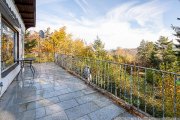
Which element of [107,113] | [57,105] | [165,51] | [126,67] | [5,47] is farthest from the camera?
[165,51]

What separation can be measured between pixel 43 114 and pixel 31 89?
5.28 feet

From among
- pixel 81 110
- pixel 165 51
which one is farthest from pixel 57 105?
pixel 165 51

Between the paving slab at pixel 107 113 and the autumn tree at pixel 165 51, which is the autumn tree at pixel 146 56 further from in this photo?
the paving slab at pixel 107 113

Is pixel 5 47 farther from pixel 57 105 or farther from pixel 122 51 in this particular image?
pixel 122 51

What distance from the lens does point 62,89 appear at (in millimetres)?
3953

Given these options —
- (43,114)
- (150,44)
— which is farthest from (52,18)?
(150,44)

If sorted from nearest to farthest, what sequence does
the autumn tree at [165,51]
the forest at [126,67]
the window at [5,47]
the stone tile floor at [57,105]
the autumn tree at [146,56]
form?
the stone tile floor at [57,105], the forest at [126,67], the window at [5,47], the autumn tree at [165,51], the autumn tree at [146,56]

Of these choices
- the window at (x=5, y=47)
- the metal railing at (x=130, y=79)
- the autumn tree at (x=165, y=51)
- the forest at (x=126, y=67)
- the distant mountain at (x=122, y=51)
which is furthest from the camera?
the distant mountain at (x=122, y=51)

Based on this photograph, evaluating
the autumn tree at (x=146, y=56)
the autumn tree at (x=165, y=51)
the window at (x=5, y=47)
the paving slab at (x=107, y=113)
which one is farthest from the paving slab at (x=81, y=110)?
the autumn tree at (x=146, y=56)

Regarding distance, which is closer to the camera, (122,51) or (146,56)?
(146,56)

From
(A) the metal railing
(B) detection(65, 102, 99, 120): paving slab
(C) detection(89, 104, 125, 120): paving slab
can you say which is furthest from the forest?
(B) detection(65, 102, 99, 120): paving slab

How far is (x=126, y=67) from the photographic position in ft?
11.2

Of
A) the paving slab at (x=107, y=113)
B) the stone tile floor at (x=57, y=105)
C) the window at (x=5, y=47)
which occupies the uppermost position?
the window at (x=5, y=47)

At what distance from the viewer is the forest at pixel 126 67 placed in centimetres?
302
